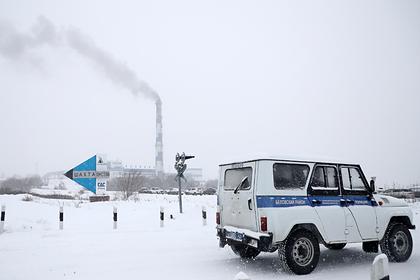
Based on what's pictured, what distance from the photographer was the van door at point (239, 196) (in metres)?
6.80

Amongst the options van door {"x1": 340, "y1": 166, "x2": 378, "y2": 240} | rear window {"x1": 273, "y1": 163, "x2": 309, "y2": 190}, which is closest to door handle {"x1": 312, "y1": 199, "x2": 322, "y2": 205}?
rear window {"x1": 273, "y1": 163, "x2": 309, "y2": 190}

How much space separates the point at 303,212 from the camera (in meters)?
6.71

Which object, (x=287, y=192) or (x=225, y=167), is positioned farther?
(x=225, y=167)

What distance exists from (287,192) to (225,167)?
6.10ft

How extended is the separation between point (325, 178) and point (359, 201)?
1.04 meters

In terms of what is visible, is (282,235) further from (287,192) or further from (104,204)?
(104,204)

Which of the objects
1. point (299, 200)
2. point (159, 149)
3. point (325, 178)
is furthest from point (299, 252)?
point (159, 149)

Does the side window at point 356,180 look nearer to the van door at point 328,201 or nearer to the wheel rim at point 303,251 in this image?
the van door at point 328,201

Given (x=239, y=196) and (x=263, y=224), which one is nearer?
(x=263, y=224)

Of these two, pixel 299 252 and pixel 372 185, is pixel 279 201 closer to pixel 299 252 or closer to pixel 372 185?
pixel 299 252

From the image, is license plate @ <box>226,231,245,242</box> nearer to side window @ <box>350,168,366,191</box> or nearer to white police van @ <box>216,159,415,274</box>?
white police van @ <box>216,159,415,274</box>

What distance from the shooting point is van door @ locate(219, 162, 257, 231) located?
6.80 metres

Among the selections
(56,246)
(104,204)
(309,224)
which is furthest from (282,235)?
(104,204)

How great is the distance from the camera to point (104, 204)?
62.7ft
